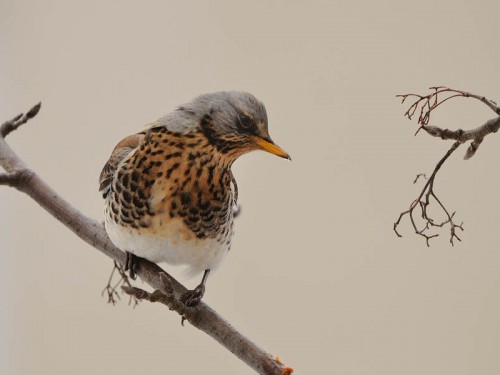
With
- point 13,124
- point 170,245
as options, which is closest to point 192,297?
point 170,245

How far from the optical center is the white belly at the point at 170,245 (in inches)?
45.0

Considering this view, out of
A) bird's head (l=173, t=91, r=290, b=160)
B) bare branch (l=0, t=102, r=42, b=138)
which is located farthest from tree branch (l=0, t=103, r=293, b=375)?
bird's head (l=173, t=91, r=290, b=160)

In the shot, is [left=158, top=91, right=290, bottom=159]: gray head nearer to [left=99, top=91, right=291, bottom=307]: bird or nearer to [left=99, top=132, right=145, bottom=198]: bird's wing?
[left=99, top=91, right=291, bottom=307]: bird

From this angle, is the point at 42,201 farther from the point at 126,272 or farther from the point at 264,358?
the point at 264,358

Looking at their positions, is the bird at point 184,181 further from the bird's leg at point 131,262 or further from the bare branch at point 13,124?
the bare branch at point 13,124

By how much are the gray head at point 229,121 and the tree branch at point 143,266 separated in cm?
23

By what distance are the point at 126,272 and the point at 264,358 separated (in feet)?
1.47

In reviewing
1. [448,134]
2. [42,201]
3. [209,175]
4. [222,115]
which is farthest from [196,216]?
[448,134]

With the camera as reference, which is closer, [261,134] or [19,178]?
[261,134]

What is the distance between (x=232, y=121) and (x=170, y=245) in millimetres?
295

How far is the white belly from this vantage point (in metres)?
1.14

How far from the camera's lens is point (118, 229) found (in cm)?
119

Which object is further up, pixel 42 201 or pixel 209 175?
pixel 209 175

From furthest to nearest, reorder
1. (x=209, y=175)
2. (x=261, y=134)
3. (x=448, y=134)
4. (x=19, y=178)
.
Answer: (x=19, y=178) → (x=209, y=175) → (x=261, y=134) → (x=448, y=134)
